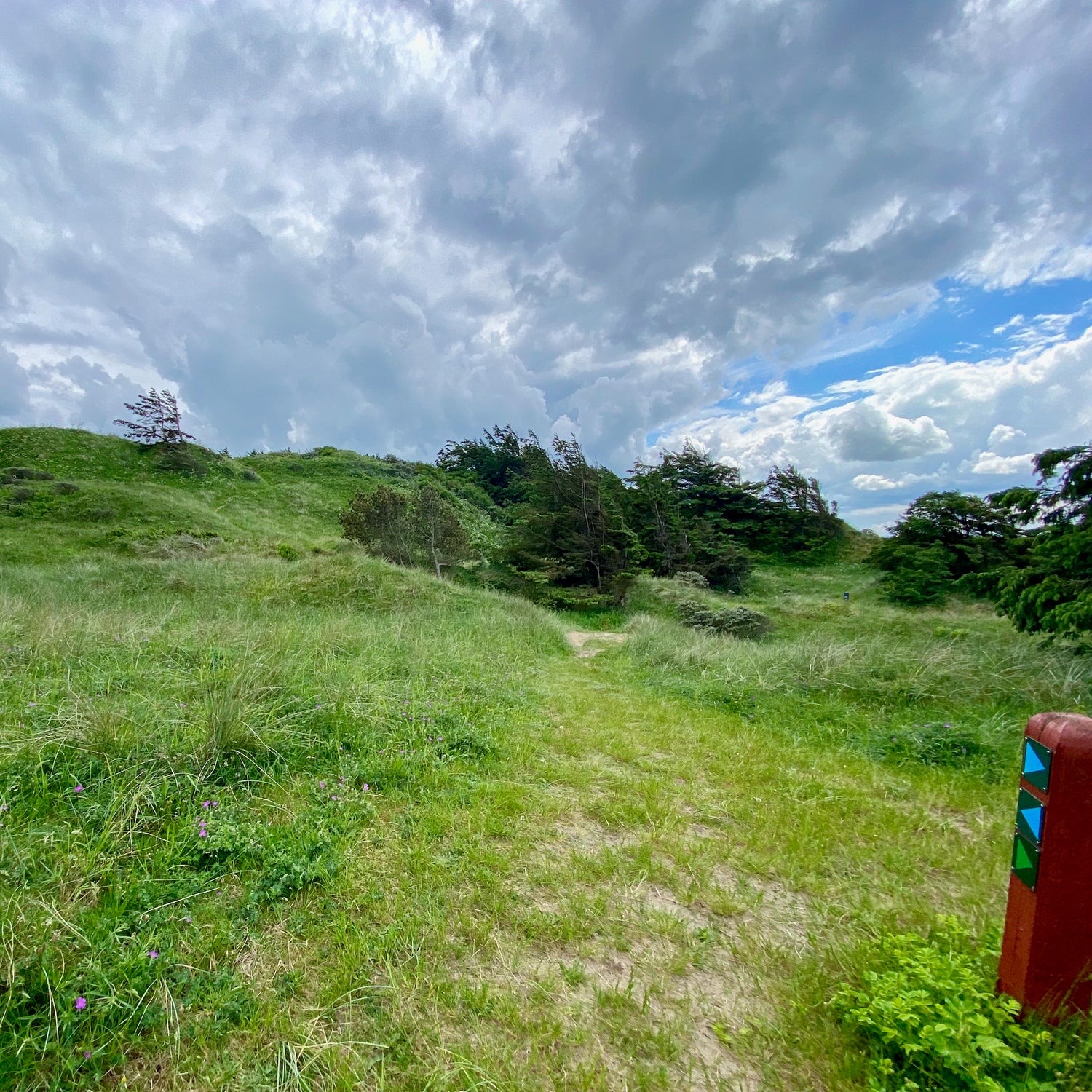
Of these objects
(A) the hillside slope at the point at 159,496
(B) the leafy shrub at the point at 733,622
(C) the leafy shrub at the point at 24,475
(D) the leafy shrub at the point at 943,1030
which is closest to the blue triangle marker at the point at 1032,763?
(D) the leafy shrub at the point at 943,1030

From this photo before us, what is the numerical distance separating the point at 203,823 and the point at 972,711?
26.0ft

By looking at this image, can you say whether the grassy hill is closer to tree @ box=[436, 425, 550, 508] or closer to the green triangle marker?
the green triangle marker

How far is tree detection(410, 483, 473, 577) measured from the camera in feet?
74.3

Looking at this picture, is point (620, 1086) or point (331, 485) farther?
point (331, 485)

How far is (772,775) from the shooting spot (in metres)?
4.60

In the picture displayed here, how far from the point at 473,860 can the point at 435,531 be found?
20395 millimetres

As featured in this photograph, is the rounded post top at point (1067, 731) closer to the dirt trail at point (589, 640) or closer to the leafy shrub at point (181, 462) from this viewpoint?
the dirt trail at point (589, 640)

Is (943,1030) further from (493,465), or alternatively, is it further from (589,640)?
(493,465)

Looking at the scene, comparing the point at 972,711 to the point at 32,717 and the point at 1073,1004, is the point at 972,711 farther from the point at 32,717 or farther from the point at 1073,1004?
the point at 32,717

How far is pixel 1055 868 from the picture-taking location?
1.72m

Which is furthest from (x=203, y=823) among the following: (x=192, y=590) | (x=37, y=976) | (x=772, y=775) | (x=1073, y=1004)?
(x=192, y=590)

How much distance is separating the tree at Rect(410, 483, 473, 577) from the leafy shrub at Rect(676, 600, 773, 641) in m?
10.6

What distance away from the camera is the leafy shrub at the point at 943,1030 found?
1.66 metres

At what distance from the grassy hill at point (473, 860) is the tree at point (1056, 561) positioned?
28.7 inches
